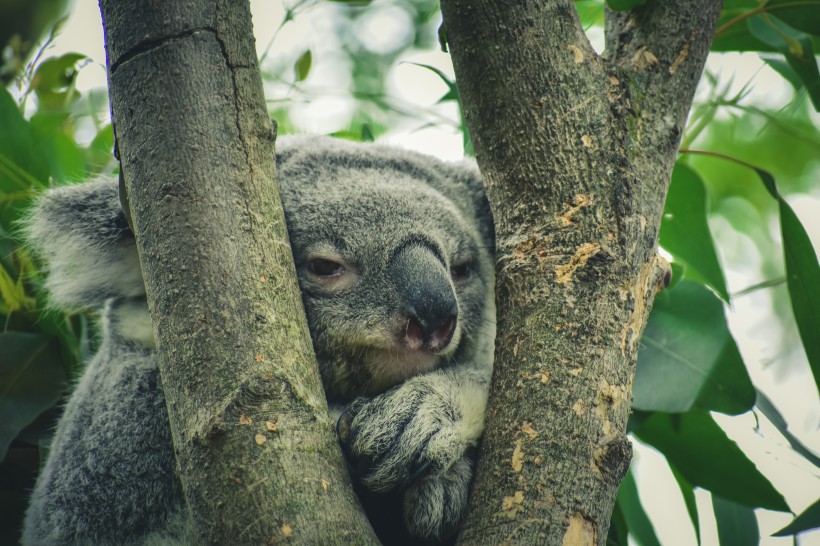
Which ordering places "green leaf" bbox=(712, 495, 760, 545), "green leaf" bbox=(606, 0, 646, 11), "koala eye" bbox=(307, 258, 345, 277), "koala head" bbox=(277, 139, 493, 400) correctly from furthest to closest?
"green leaf" bbox=(712, 495, 760, 545)
"koala eye" bbox=(307, 258, 345, 277)
"koala head" bbox=(277, 139, 493, 400)
"green leaf" bbox=(606, 0, 646, 11)

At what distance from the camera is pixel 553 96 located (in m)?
1.52

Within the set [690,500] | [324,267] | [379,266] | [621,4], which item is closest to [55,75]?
[324,267]

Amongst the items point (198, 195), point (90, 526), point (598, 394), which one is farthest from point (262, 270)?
point (90, 526)

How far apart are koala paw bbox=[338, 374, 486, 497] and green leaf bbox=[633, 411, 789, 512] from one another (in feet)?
2.60

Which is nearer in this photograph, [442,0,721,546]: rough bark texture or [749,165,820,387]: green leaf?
[442,0,721,546]: rough bark texture

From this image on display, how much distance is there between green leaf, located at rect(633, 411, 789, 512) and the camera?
2.12m

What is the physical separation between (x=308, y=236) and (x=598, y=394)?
3.05ft

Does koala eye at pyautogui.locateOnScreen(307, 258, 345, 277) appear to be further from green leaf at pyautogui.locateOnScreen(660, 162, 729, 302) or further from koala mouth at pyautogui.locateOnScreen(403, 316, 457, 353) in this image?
green leaf at pyautogui.locateOnScreen(660, 162, 729, 302)

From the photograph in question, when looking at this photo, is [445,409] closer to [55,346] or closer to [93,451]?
[93,451]

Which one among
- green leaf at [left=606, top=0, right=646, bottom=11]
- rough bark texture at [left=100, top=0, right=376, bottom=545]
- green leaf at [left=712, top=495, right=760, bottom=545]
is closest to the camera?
rough bark texture at [left=100, top=0, right=376, bottom=545]

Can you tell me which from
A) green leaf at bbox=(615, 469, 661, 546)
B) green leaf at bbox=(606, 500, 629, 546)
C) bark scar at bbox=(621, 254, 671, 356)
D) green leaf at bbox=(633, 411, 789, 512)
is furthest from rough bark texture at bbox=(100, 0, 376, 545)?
green leaf at bbox=(615, 469, 661, 546)

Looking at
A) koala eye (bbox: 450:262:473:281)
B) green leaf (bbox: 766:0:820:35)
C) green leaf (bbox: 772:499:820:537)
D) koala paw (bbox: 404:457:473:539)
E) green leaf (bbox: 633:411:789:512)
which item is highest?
green leaf (bbox: 766:0:820:35)

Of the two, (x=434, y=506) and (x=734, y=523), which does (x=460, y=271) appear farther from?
(x=734, y=523)

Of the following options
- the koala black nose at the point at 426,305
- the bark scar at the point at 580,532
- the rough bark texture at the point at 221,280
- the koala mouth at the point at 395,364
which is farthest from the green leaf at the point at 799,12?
the bark scar at the point at 580,532
